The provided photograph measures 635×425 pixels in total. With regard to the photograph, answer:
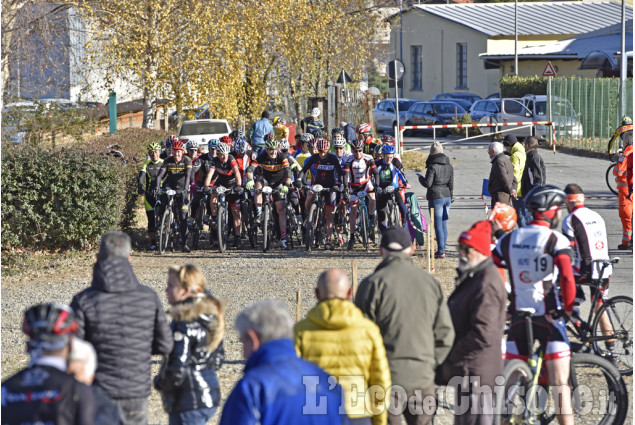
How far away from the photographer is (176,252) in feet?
51.2

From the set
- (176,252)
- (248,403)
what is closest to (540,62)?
(176,252)

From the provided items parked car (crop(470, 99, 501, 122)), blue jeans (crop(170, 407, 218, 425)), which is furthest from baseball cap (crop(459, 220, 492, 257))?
parked car (crop(470, 99, 501, 122))

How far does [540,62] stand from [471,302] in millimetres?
49975

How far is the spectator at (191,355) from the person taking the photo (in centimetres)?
559

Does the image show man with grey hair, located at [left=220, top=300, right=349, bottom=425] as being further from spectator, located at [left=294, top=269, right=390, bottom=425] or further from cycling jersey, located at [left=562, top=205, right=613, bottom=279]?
cycling jersey, located at [left=562, top=205, right=613, bottom=279]

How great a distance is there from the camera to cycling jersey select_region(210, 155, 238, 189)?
1538 cm

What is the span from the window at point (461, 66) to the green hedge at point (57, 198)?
4889 centimetres

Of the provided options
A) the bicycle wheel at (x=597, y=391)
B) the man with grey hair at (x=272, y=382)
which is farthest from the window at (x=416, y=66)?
the man with grey hair at (x=272, y=382)

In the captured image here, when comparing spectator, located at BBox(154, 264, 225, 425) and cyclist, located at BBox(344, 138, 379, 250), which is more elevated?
cyclist, located at BBox(344, 138, 379, 250)

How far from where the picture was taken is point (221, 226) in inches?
602

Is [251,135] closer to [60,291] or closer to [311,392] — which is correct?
[60,291]

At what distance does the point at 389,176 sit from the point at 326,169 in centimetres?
103

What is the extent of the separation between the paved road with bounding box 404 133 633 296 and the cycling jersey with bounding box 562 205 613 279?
3.41m

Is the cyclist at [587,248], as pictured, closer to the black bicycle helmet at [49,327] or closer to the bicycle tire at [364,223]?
the black bicycle helmet at [49,327]
